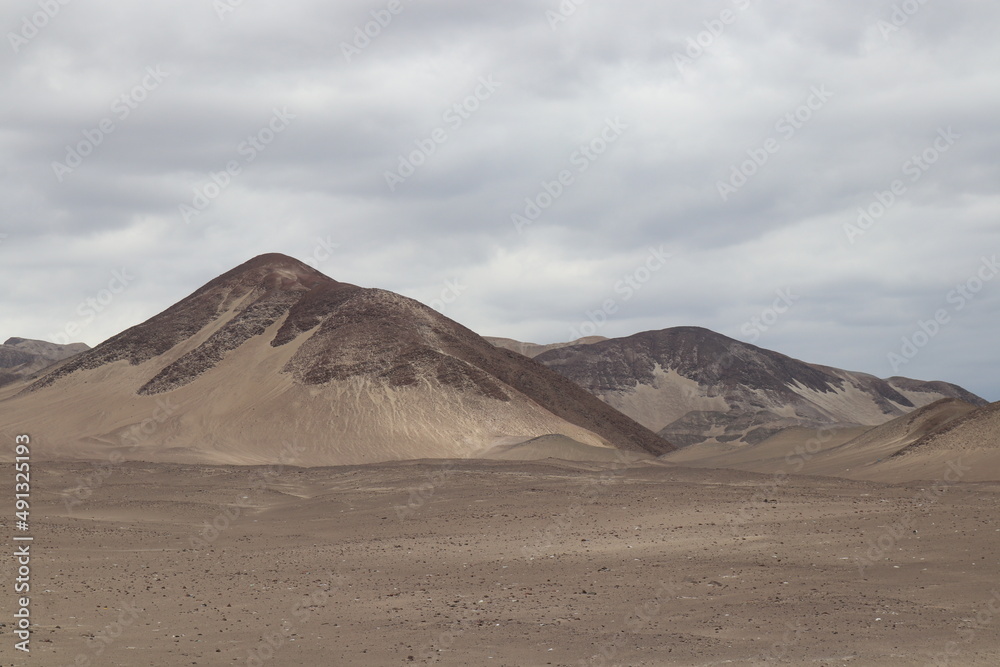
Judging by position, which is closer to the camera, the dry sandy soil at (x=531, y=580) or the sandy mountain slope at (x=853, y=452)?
the dry sandy soil at (x=531, y=580)

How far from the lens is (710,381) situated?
532 feet

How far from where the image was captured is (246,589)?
16.7 metres

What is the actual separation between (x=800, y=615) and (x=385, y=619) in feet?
19.5

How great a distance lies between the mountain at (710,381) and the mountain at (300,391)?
196 feet

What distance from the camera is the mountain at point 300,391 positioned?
7169cm

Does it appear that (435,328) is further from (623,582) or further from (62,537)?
(623,582)

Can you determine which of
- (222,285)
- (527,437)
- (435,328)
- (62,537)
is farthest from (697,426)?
(62,537)

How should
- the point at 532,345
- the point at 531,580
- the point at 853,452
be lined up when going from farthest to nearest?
the point at 532,345 < the point at 853,452 < the point at 531,580

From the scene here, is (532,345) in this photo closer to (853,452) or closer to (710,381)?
(710,381)

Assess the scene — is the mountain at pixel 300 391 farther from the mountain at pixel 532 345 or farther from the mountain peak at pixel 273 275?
the mountain at pixel 532 345

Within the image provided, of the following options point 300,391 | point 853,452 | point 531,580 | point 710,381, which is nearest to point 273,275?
point 300,391

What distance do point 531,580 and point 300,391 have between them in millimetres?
64187

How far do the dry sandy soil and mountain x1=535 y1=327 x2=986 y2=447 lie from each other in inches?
4955

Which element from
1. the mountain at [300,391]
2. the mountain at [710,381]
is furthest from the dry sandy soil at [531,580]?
the mountain at [710,381]
